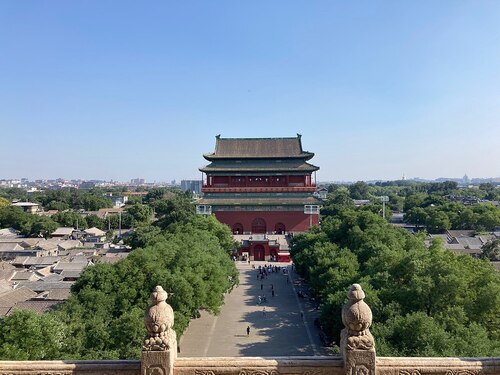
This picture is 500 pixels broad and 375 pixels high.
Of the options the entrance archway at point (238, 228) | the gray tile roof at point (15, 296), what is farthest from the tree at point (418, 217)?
the gray tile roof at point (15, 296)

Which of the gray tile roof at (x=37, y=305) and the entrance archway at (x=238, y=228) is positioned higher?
the entrance archway at (x=238, y=228)

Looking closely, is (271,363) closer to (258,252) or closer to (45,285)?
(45,285)

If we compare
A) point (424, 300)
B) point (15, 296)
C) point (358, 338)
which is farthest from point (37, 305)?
point (358, 338)

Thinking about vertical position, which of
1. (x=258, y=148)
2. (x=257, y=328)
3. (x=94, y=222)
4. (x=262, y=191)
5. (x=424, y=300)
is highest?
(x=258, y=148)


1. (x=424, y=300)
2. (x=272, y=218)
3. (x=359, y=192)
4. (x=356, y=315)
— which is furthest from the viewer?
(x=359, y=192)

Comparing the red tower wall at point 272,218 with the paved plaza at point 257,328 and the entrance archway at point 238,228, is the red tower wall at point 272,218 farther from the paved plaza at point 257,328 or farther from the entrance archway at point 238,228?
the paved plaza at point 257,328

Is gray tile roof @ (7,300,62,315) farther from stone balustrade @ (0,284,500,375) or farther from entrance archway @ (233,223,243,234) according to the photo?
entrance archway @ (233,223,243,234)

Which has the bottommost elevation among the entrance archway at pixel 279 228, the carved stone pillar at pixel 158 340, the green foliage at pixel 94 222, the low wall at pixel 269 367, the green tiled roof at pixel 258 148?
the green foliage at pixel 94 222

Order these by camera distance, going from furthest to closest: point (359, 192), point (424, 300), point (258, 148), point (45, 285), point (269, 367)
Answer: point (359, 192) < point (258, 148) < point (45, 285) < point (424, 300) < point (269, 367)
